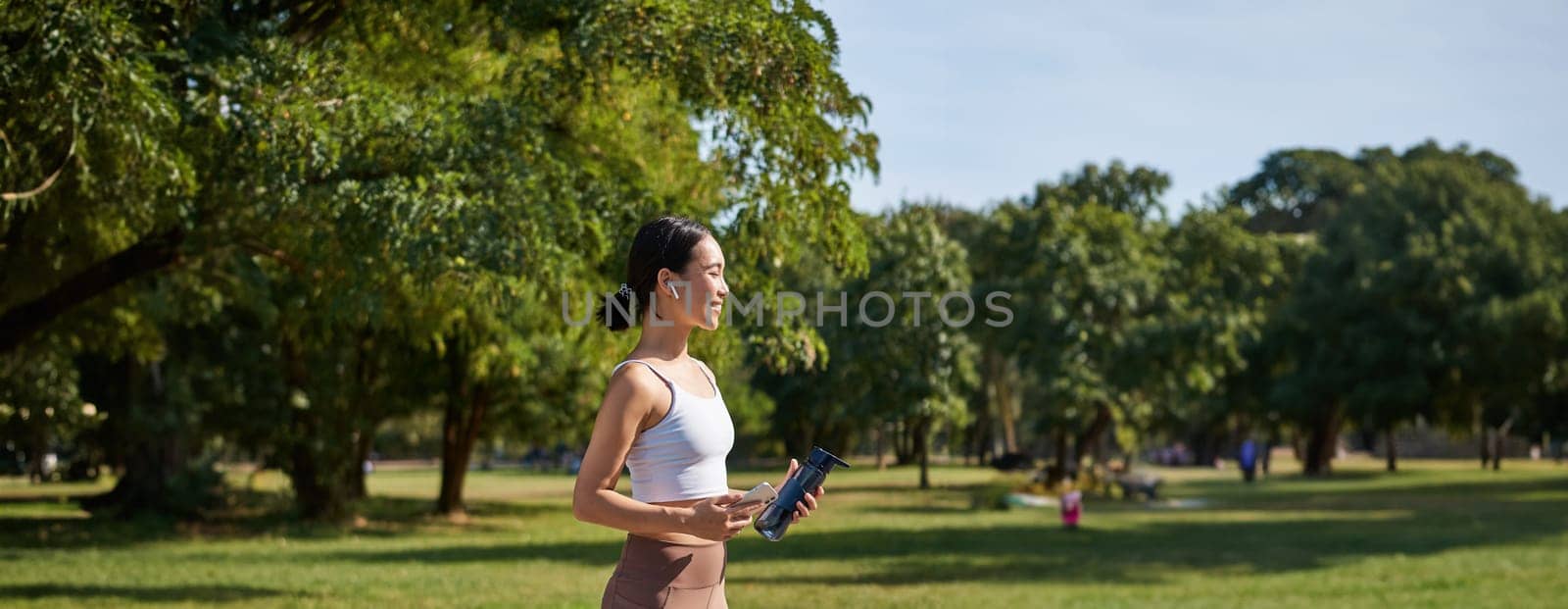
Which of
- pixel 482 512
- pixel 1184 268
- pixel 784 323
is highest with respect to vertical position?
pixel 1184 268

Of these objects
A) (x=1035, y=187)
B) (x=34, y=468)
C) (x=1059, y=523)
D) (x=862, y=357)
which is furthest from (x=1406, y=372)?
(x=34, y=468)

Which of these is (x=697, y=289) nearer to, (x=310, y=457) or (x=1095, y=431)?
(x=310, y=457)

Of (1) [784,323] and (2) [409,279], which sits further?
(1) [784,323]

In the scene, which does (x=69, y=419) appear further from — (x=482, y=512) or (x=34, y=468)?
(x=34, y=468)

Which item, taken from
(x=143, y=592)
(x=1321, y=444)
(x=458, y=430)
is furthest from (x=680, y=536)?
(x=1321, y=444)

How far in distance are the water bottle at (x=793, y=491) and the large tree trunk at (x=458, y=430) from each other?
2816 cm

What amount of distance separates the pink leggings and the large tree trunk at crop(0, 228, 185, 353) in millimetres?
10700

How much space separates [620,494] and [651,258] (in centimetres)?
67

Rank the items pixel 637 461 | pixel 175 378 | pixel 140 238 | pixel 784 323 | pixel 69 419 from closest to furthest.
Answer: pixel 637 461
pixel 784 323
pixel 140 238
pixel 175 378
pixel 69 419

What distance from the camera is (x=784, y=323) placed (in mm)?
13172

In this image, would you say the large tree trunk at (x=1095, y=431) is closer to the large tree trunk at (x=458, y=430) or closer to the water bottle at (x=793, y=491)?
the large tree trunk at (x=458, y=430)

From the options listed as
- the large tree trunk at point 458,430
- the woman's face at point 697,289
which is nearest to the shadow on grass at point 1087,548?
the large tree trunk at point 458,430

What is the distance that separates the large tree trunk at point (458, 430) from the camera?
3234cm

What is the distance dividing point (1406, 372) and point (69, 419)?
138ft
